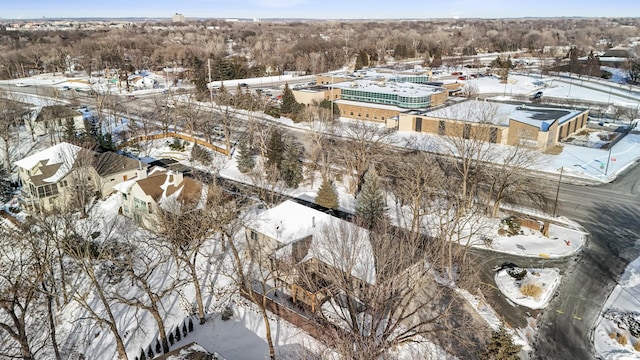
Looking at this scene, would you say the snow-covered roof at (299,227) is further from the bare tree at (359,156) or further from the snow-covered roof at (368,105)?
the snow-covered roof at (368,105)

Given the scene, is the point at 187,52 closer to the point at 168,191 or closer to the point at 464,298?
the point at 168,191

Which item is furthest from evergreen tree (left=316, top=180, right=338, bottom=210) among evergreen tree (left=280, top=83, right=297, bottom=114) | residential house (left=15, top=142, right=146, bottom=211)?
evergreen tree (left=280, top=83, right=297, bottom=114)

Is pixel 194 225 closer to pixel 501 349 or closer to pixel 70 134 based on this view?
pixel 501 349

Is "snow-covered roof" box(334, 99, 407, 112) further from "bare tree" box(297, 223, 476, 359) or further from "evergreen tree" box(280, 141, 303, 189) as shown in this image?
"bare tree" box(297, 223, 476, 359)

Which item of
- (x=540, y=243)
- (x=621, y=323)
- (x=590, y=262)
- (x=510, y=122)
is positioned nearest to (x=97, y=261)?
(x=540, y=243)

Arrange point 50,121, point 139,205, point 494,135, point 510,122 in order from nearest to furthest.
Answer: point 139,205 < point 510,122 < point 494,135 < point 50,121

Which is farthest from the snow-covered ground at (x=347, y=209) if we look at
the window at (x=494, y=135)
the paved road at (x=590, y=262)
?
the window at (x=494, y=135)

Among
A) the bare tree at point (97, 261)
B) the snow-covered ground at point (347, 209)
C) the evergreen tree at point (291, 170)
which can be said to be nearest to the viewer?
the bare tree at point (97, 261)

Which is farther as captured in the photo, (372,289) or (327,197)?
(327,197)
